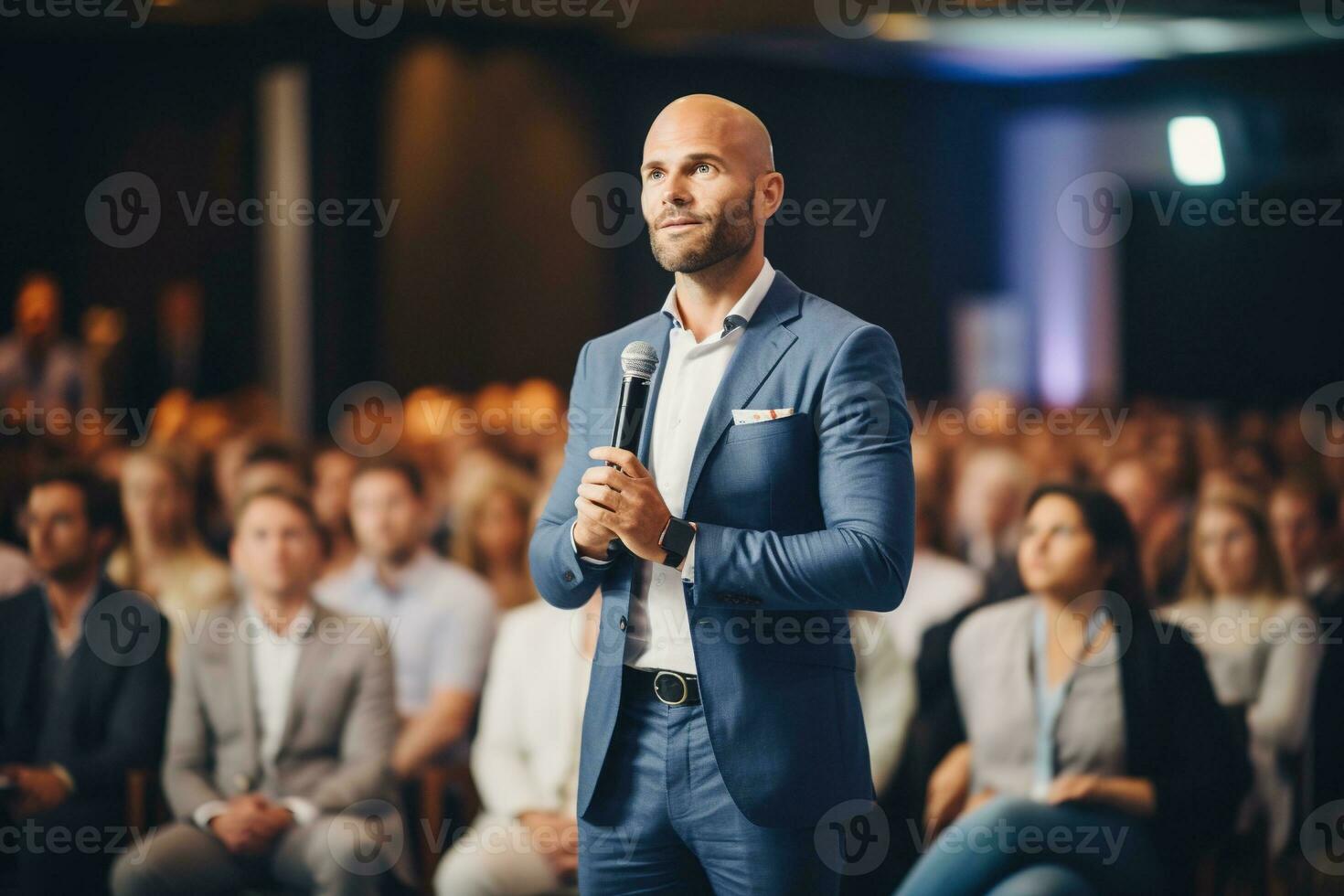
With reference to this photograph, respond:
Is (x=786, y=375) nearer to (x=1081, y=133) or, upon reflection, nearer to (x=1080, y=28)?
(x=1080, y=28)

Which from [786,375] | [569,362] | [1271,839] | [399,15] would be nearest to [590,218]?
[569,362]

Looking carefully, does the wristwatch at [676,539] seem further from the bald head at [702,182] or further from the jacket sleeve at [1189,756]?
the jacket sleeve at [1189,756]

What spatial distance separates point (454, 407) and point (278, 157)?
267cm

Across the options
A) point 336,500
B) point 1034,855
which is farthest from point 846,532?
point 336,500

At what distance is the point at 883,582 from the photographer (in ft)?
5.02

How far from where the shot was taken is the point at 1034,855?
2967mm

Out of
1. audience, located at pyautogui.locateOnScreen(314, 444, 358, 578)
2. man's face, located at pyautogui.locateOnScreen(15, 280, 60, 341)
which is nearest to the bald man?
audience, located at pyautogui.locateOnScreen(314, 444, 358, 578)

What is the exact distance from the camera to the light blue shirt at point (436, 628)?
3596 millimetres

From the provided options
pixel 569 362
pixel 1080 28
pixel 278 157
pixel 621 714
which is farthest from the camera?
pixel 1080 28

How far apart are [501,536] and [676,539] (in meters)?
2.55

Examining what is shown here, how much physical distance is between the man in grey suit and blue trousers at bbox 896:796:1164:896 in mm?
1284

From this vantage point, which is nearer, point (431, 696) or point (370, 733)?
point (370, 733)

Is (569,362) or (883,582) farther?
(569,362)

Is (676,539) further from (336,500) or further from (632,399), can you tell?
(336,500)
